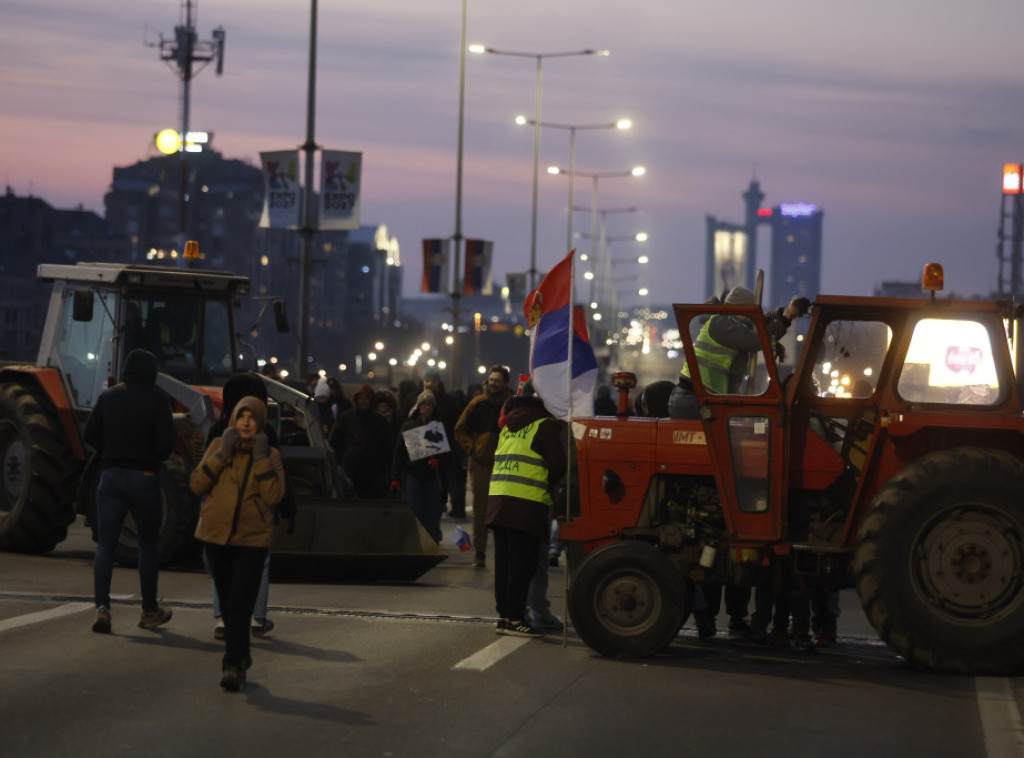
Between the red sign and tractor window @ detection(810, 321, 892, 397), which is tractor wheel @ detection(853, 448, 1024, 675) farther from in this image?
tractor window @ detection(810, 321, 892, 397)

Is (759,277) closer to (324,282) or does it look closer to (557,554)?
(557,554)

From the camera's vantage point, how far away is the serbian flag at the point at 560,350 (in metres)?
12.0

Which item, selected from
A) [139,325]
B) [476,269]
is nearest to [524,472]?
[139,325]

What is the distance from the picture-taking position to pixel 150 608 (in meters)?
11.5

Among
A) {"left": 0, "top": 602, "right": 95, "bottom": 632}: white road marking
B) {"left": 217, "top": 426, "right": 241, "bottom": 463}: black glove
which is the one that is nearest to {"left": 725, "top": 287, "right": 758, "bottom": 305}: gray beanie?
{"left": 217, "top": 426, "right": 241, "bottom": 463}: black glove

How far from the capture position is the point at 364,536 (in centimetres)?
1556

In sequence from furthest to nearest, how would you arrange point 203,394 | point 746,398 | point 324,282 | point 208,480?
point 324,282, point 203,394, point 746,398, point 208,480

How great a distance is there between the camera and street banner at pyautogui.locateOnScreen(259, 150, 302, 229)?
28.8 m

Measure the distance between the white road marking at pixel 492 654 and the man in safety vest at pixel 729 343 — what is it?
217 centimetres

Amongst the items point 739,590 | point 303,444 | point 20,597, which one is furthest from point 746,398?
point 303,444

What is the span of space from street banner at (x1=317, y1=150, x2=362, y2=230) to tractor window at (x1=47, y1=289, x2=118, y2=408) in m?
11.7

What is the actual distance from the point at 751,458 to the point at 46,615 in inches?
202

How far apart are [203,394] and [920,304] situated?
749cm

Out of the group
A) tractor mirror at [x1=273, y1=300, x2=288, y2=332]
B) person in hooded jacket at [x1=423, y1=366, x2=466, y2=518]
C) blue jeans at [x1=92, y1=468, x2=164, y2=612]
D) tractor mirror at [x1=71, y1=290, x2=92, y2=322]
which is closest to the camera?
blue jeans at [x1=92, y1=468, x2=164, y2=612]
